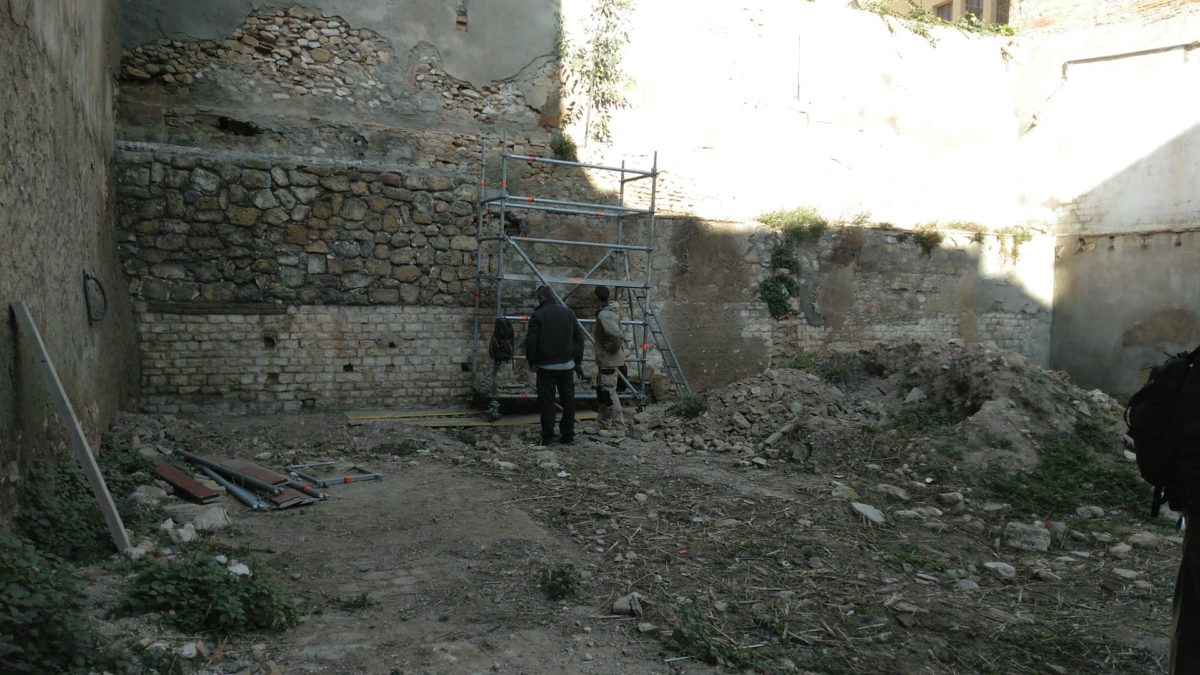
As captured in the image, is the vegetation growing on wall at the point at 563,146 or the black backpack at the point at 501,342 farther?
the vegetation growing on wall at the point at 563,146

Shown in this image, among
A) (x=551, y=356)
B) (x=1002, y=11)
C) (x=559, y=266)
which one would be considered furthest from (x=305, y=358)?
(x=1002, y=11)

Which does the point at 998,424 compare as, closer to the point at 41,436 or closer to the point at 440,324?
the point at 440,324

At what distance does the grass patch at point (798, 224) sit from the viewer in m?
12.2

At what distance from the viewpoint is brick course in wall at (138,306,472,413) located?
8.45 m

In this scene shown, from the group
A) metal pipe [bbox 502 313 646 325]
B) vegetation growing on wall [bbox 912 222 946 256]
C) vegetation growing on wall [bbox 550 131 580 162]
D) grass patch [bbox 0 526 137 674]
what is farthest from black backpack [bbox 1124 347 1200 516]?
vegetation growing on wall [bbox 912 222 946 256]

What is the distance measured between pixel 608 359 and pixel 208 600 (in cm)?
611

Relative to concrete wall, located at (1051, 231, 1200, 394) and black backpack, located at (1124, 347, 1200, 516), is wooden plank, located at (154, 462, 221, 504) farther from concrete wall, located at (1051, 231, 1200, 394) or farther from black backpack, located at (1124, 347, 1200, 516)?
concrete wall, located at (1051, 231, 1200, 394)

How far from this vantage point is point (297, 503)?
582 centimetres

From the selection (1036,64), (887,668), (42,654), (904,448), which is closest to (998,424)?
(904,448)

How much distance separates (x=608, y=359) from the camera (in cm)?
932

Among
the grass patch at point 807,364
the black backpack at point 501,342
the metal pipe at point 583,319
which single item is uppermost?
the metal pipe at point 583,319

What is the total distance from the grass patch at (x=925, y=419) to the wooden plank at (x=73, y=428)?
261 inches

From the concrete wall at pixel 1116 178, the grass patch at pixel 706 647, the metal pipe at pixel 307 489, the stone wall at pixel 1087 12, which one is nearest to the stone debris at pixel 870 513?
the grass patch at pixel 706 647

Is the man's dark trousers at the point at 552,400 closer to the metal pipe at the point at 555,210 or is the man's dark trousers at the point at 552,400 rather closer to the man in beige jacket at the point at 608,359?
the man in beige jacket at the point at 608,359
